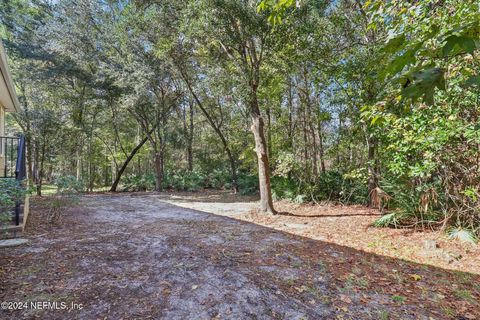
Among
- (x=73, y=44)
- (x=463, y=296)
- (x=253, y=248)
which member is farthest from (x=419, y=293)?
(x=73, y=44)

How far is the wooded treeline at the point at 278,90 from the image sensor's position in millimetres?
2854

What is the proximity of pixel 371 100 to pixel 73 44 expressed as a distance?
452 inches

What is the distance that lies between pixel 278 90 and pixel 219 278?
26.7 feet

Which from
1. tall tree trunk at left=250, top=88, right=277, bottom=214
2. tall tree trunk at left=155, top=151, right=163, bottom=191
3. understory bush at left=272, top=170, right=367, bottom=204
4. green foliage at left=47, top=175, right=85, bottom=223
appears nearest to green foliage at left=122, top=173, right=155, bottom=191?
tall tree trunk at left=155, top=151, right=163, bottom=191

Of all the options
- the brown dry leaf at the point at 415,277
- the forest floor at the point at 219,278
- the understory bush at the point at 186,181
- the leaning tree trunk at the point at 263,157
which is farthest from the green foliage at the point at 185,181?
the brown dry leaf at the point at 415,277

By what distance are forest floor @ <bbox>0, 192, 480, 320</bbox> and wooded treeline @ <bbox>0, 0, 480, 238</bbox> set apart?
1.67 metres

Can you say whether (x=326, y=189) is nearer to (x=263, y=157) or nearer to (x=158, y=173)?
(x=263, y=157)

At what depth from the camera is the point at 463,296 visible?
8.79 ft

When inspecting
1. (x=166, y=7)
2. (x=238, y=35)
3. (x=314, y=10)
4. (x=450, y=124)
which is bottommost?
(x=450, y=124)

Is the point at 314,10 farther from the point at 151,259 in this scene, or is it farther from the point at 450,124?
the point at 151,259

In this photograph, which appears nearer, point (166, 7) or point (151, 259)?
point (151, 259)

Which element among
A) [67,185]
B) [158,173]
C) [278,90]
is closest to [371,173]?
[278,90]

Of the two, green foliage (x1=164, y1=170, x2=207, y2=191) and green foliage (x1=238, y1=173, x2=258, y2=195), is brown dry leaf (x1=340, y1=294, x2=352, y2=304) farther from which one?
green foliage (x1=164, y1=170, x2=207, y2=191)

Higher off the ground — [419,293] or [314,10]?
[314,10]
